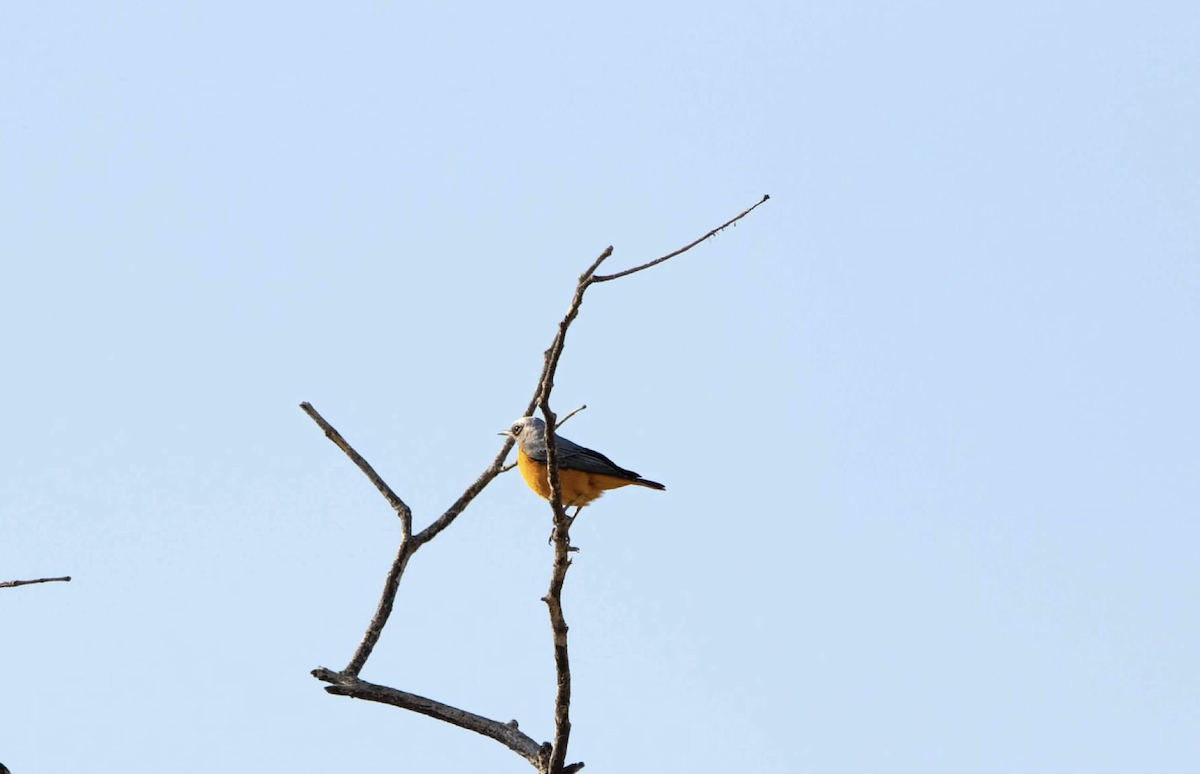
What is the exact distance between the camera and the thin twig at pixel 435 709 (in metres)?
8.39

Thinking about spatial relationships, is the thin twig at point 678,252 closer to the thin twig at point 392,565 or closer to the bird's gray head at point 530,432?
the thin twig at point 392,565

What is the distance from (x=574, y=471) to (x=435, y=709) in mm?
4674

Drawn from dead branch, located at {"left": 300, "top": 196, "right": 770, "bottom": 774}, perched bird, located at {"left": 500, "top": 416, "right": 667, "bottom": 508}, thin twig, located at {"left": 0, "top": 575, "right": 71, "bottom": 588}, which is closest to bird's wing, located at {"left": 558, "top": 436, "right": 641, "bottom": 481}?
perched bird, located at {"left": 500, "top": 416, "right": 667, "bottom": 508}

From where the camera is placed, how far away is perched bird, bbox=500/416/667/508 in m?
13.0

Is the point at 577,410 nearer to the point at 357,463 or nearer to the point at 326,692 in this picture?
the point at 357,463

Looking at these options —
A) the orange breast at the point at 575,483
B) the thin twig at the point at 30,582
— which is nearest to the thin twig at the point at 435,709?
the thin twig at the point at 30,582

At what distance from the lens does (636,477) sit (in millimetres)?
13242

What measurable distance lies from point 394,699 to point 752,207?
3490 mm

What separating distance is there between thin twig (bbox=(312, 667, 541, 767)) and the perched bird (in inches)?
170

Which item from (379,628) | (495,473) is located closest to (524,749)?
(379,628)

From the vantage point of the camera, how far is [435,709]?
27.8ft

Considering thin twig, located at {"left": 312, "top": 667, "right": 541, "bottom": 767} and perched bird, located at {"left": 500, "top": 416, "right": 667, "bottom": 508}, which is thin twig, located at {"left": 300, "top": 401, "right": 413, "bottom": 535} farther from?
perched bird, located at {"left": 500, "top": 416, "right": 667, "bottom": 508}

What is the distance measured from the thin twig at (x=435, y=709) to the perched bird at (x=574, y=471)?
4320 millimetres

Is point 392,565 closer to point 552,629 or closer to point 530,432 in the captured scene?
point 552,629
